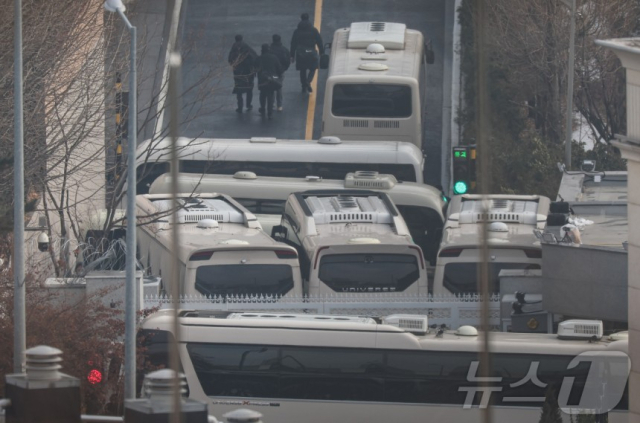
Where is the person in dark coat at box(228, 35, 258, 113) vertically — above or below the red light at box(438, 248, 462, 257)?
above

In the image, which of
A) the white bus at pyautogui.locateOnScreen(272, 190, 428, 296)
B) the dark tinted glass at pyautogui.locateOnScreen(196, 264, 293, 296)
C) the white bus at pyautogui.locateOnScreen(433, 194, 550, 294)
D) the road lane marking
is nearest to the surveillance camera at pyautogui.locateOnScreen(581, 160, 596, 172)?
the white bus at pyautogui.locateOnScreen(433, 194, 550, 294)

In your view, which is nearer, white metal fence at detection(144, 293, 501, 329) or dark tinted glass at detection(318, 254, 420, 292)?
white metal fence at detection(144, 293, 501, 329)

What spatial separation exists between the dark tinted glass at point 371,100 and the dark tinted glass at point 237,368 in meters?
16.8

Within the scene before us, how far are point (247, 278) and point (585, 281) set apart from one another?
501 centimetres

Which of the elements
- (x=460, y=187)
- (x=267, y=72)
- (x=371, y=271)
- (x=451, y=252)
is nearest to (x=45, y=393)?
(x=371, y=271)

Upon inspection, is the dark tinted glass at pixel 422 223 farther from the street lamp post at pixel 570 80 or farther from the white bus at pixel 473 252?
the street lamp post at pixel 570 80

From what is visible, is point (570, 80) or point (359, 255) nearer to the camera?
point (359, 255)

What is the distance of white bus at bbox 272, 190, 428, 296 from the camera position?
2228 centimetres

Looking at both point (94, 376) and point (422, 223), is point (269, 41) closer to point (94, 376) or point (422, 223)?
point (422, 223)

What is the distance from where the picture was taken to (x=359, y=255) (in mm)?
22328

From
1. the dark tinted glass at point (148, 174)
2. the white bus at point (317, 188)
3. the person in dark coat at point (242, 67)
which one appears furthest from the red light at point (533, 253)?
the person in dark coat at point (242, 67)

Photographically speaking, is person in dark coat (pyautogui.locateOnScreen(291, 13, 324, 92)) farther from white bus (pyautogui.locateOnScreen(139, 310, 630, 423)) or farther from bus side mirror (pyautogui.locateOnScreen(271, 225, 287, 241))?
white bus (pyautogui.locateOnScreen(139, 310, 630, 423))

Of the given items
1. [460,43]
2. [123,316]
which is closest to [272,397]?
[123,316]

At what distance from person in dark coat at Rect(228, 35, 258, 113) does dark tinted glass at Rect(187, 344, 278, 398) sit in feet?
55.9
